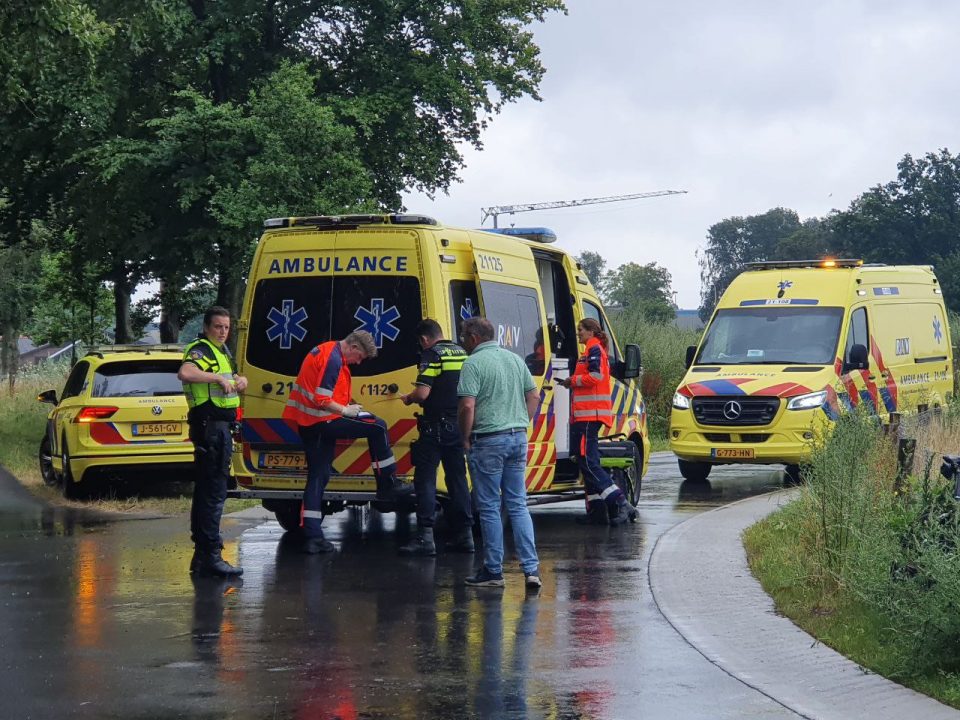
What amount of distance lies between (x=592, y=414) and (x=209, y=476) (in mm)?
4035

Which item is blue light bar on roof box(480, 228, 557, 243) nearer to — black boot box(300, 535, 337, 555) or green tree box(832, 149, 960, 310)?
black boot box(300, 535, 337, 555)

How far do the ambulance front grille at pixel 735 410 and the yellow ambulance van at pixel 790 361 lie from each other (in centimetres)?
1

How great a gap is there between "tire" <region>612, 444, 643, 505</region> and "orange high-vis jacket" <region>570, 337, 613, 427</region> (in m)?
1.36

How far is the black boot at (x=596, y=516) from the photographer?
1430 centimetres

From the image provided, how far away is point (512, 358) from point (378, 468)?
1.95 m

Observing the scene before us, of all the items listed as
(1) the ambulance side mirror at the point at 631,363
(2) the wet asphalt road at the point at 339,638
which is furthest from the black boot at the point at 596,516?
(1) the ambulance side mirror at the point at 631,363

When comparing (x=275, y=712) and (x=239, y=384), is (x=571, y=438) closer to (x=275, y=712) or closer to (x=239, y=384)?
(x=239, y=384)

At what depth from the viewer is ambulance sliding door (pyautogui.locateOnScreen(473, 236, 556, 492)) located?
12.8 metres

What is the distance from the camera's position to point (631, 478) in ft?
50.6

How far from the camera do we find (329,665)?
24.8 feet

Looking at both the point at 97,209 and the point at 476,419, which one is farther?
the point at 97,209

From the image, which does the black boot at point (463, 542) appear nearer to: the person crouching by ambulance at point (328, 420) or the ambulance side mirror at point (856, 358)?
the person crouching by ambulance at point (328, 420)

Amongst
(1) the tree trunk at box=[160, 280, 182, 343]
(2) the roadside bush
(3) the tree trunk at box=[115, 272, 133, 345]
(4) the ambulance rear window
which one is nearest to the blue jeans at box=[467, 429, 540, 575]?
(4) the ambulance rear window

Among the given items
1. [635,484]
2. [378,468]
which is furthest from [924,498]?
[635,484]
